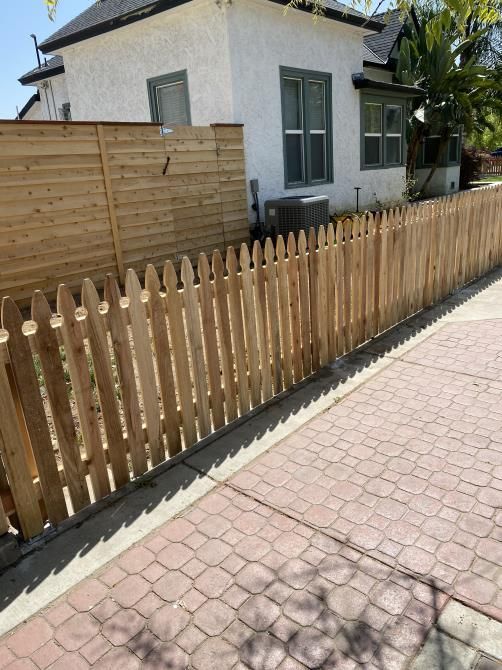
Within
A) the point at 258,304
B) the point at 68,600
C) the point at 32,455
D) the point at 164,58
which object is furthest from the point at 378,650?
the point at 164,58

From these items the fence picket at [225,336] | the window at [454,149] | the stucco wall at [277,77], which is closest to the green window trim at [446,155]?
the window at [454,149]

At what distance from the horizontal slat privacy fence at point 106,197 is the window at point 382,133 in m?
5.25

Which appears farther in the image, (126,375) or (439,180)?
(439,180)

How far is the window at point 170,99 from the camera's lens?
9.92 meters

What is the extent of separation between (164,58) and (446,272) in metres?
7.00

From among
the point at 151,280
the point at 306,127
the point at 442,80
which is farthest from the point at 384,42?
the point at 151,280

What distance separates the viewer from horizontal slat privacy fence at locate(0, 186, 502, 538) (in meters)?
2.61

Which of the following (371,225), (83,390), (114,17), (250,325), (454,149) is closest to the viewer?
(83,390)

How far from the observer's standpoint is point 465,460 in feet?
10.5

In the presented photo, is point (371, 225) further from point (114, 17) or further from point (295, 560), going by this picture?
point (114, 17)

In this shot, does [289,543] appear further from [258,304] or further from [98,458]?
[258,304]

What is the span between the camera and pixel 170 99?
10383mm

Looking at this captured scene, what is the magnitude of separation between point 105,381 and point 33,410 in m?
0.44

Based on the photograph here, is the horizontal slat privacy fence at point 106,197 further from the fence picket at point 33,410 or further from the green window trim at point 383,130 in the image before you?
the green window trim at point 383,130
